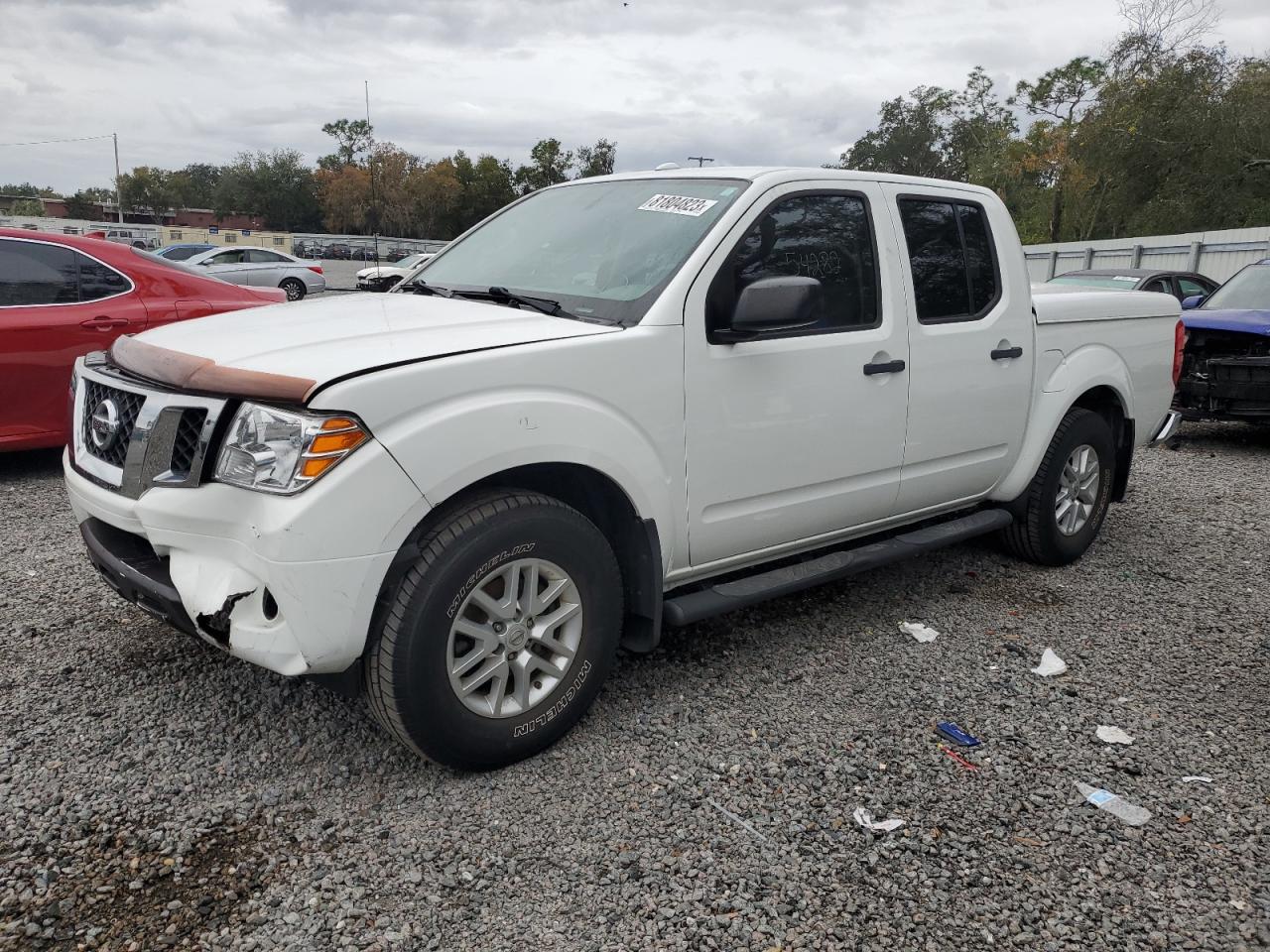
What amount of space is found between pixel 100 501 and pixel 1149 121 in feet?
124

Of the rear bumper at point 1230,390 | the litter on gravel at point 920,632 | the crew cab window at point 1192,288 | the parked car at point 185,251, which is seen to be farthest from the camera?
the parked car at point 185,251

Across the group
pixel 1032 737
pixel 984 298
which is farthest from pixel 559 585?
pixel 984 298

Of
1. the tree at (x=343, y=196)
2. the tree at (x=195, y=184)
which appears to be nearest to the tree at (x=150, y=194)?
the tree at (x=195, y=184)

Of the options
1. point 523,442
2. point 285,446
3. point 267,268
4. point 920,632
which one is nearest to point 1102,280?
point 920,632

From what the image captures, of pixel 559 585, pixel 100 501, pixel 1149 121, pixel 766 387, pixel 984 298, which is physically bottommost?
pixel 559 585

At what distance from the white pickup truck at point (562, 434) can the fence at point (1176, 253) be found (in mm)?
17043

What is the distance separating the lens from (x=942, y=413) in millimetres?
4102

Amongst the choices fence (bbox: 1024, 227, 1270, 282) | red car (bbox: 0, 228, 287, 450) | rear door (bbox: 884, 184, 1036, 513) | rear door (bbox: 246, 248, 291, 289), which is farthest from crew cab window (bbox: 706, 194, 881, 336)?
rear door (bbox: 246, 248, 291, 289)

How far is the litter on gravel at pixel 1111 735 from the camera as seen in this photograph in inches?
130

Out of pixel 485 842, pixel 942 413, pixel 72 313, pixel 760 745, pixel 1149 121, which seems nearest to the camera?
pixel 485 842

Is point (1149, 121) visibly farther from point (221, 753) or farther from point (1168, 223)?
point (221, 753)

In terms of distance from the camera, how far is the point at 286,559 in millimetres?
2430

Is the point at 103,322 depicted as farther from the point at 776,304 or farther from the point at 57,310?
the point at 776,304

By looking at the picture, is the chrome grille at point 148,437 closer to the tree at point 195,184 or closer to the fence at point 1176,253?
the fence at point 1176,253
